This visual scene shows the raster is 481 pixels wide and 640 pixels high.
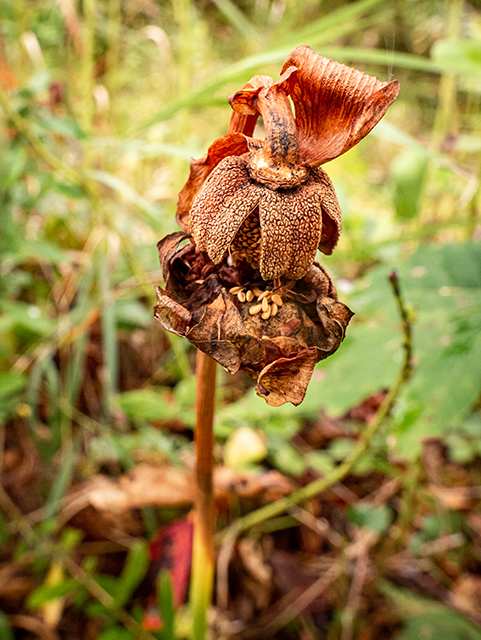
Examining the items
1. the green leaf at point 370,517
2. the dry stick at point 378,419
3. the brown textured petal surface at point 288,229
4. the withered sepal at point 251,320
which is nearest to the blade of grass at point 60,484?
the dry stick at point 378,419

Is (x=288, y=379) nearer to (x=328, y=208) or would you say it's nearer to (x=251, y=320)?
(x=251, y=320)

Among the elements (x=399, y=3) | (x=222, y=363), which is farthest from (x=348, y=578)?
(x=399, y=3)

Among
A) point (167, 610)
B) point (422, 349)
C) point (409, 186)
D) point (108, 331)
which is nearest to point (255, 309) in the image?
point (422, 349)

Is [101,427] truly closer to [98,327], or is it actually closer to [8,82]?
[98,327]

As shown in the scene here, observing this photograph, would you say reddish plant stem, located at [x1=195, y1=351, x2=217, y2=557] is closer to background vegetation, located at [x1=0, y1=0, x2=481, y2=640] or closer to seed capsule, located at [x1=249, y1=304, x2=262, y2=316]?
seed capsule, located at [x1=249, y1=304, x2=262, y2=316]

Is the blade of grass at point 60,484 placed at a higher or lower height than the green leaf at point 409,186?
lower

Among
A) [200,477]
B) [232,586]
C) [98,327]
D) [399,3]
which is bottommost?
[232,586]

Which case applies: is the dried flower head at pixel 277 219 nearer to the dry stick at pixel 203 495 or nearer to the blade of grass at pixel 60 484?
the dry stick at pixel 203 495

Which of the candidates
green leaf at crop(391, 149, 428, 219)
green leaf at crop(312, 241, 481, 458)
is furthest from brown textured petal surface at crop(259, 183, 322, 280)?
green leaf at crop(391, 149, 428, 219)
